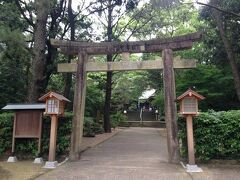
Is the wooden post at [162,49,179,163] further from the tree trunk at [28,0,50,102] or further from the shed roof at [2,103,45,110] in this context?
the tree trunk at [28,0,50,102]

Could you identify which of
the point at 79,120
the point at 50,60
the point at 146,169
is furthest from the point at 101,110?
the point at 146,169

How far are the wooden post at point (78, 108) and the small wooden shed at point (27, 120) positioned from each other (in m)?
1.25

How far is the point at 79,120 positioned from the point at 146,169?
11.4ft

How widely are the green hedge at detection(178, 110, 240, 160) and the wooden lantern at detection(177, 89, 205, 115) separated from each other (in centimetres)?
52

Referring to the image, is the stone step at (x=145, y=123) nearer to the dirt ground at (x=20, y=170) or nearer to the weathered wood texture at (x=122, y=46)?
the weathered wood texture at (x=122, y=46)

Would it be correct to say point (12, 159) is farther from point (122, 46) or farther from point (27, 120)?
point (122, 46)

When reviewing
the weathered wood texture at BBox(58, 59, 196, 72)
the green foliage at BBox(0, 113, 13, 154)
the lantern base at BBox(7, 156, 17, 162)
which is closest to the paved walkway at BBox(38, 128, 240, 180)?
the lantern base at BBox(7, 156, 17, 162)

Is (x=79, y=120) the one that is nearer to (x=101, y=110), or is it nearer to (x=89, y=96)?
(x=89, y=96)

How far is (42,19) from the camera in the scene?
15117mm

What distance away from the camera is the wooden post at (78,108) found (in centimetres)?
1162

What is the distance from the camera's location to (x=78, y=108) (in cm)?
1192

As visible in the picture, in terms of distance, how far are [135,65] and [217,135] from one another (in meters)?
3.92

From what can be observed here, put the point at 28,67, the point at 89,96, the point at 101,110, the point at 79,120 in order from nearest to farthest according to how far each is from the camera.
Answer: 1. the point at 79,120
2. the point at 28,67
3. the point at 89,96
4. the point at 101,110

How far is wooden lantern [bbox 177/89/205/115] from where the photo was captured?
32.6 ft
